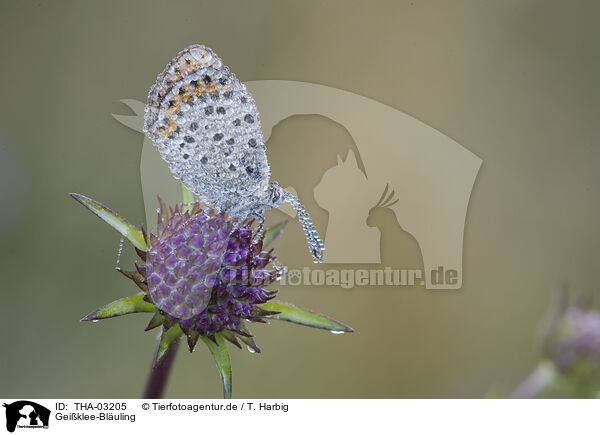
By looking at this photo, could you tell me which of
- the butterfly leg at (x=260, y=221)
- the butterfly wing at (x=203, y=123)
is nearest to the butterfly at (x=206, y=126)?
the butterfly wing at (x=203, y=123)

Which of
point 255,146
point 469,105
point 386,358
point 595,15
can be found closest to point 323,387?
point 386,358
